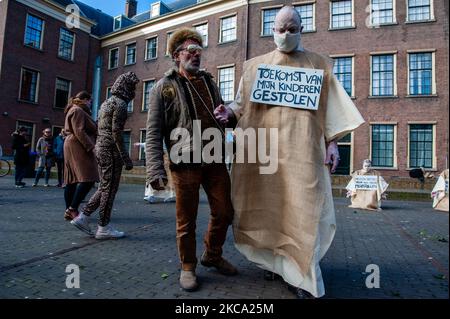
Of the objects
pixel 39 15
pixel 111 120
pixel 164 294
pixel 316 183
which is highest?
pixel 39 15

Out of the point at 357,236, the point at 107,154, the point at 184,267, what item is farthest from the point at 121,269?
the point at 357,236

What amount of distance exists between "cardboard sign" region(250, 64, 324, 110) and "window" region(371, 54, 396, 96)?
741 inches

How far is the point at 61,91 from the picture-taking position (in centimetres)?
2700

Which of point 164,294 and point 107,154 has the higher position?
point 107,154

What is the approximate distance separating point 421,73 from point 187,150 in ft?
65.9

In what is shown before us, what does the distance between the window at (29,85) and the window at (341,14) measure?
70.5 feet

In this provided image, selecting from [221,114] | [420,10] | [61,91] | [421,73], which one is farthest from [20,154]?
[420,10]

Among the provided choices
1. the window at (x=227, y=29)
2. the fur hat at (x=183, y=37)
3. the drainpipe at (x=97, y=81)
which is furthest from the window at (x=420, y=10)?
the drainpipe at (x=97, y=81)

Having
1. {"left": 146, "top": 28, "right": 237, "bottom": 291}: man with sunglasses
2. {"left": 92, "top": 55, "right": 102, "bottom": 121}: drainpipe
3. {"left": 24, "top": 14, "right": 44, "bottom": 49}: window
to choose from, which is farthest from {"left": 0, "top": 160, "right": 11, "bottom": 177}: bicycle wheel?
{"left": 146, "top": 28, "right": 237, "bottom": 291}: man with sunglasses

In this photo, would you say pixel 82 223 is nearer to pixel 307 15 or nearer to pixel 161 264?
pixel 161 264

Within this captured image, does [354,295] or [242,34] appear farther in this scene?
[242,34]

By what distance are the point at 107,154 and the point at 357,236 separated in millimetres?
3756

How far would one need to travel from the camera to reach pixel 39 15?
81.0 ft

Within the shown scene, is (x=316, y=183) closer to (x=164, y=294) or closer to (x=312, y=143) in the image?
(x=312, y=143)
